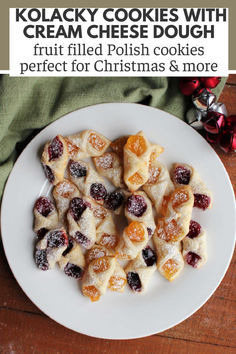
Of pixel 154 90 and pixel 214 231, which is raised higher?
pixel 154 90

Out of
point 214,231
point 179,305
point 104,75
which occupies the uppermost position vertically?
point 104,75

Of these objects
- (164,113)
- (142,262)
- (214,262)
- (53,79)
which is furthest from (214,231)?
(53,79)

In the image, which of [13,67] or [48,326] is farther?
[48,326]

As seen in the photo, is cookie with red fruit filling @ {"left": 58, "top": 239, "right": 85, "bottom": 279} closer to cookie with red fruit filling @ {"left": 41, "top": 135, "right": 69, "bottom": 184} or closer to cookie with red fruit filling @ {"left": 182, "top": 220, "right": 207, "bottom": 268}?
cookie with red fruit filling @ {"left": 41, "top": 135, "right": 69, "bottom": 184}

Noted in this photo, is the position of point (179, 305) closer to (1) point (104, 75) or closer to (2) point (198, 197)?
(2) point (198, 197)

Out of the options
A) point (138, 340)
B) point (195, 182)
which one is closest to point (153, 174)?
point (195, 182)

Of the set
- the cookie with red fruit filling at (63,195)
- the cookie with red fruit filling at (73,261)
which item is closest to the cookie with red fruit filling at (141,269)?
the cookie with red fruit filling at (73,261)
